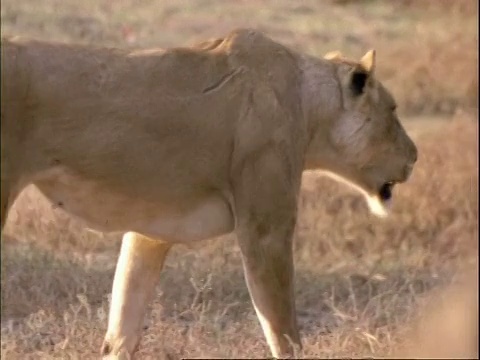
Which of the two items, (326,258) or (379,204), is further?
(326,258)

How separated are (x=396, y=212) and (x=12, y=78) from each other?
5.27 metres

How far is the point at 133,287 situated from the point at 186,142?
0.78 m

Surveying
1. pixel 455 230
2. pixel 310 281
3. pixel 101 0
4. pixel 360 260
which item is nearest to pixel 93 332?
pixel 310 281

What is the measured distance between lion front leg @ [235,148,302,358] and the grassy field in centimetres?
48

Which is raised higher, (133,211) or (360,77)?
(360,77)

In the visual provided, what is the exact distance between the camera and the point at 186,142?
5.07m

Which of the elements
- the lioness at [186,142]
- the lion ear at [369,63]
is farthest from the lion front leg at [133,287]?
the lion ear at [369,63]

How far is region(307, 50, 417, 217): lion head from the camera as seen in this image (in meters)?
5.64

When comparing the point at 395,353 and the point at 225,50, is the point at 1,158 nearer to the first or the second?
the point at 225,50

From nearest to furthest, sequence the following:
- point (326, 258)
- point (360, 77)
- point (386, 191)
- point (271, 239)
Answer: point (271, 239) < point (360, 77) < point (386, 191) < point (326, 258)

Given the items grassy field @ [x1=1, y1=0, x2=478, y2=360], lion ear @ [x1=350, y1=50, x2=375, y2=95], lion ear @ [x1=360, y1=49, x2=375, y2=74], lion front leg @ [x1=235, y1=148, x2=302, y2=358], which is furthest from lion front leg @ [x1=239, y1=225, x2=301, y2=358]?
lion ear @ [x1=360, y1=49, x2=375, y2=74]

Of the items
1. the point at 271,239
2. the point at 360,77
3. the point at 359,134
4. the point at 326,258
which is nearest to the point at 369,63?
the point at 360,77

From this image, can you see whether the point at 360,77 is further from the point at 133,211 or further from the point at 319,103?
the point at 133,211

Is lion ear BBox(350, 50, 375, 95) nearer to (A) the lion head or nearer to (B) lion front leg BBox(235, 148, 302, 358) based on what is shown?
(A) the lion head
